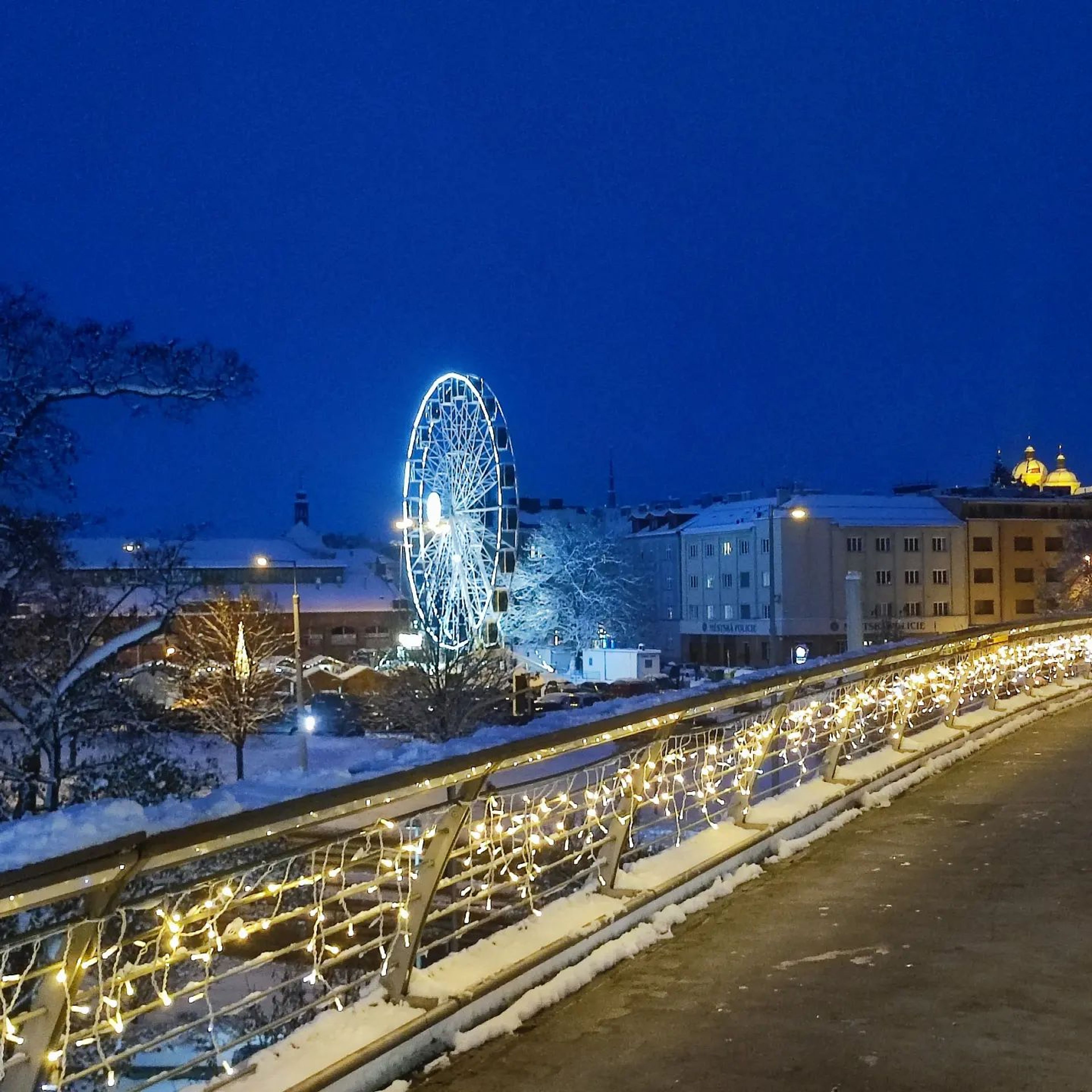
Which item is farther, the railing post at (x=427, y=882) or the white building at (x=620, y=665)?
the white building at (x=620, y=665)

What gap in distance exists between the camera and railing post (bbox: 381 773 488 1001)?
5.04m

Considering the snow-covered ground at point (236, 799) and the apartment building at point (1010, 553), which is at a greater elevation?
the apartment building at point (1010, 553)

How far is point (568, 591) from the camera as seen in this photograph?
238ft

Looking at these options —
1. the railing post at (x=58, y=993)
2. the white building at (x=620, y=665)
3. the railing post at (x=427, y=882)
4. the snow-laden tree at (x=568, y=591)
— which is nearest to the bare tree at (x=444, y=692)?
the white building at (x=620, y=665)

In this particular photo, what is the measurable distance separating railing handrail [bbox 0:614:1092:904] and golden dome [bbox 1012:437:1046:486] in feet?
368

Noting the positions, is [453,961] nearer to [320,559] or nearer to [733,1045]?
[733,1045]

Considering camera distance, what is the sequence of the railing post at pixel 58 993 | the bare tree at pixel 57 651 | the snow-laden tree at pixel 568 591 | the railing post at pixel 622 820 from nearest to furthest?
the railing post at pixel 58 993
the railing post at pixel 622 820
the bare tree at pixel 57 651
the snow-laden tree at pixel 568 591

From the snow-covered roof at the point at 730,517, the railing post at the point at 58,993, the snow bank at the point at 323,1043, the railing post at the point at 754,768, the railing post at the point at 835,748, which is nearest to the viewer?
the railing post at the point at 58,993

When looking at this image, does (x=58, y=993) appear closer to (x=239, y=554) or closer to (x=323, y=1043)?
(x=323, y=1043)

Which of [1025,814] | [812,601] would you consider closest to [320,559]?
[812,601]

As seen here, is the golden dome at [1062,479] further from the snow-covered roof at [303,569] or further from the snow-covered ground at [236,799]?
the snow-covered ground at [236,799]

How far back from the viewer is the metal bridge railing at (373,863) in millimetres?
3527

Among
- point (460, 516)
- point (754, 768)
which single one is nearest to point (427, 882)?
point (754, 768)

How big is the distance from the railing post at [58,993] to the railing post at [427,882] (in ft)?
5.46
